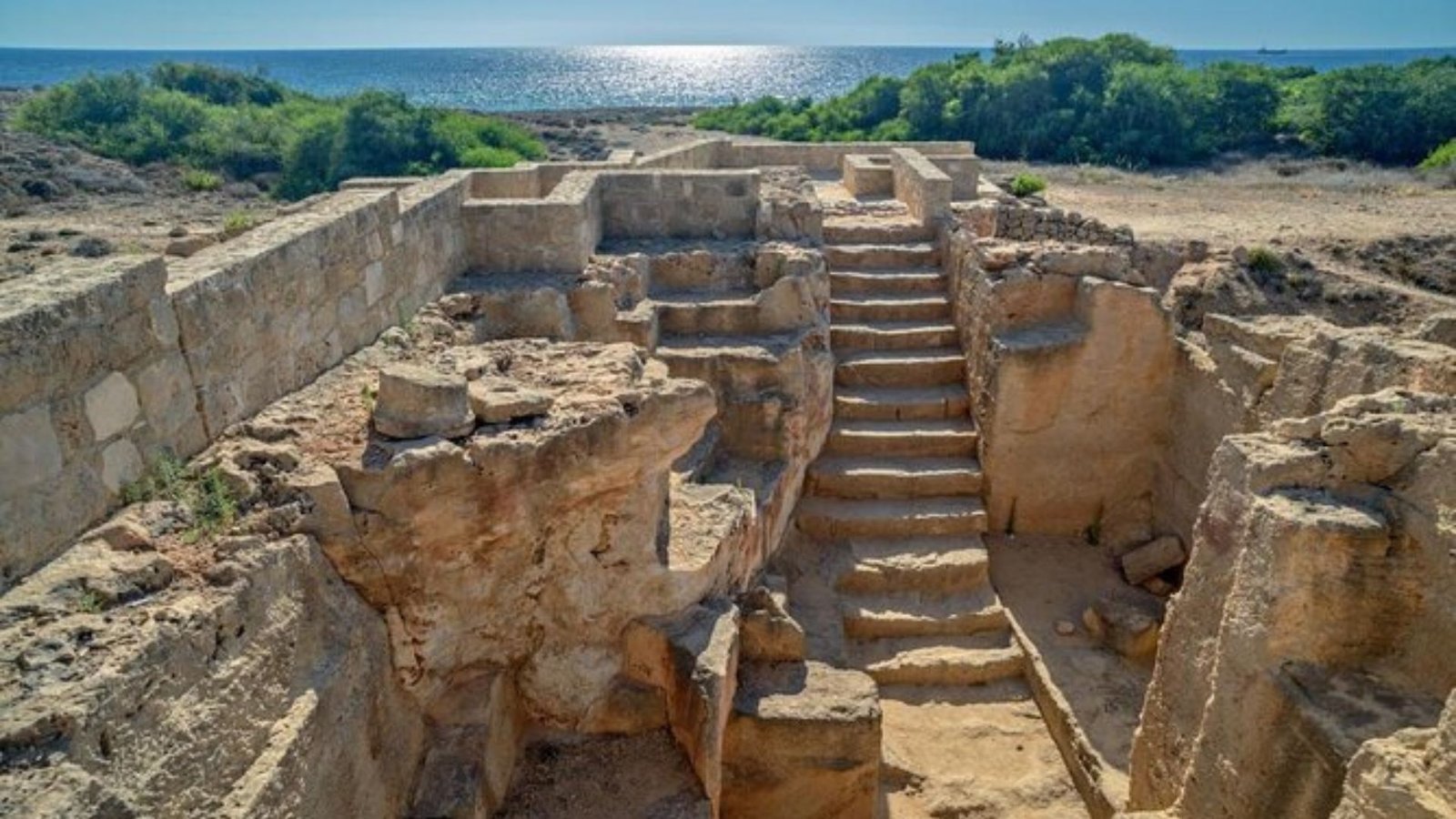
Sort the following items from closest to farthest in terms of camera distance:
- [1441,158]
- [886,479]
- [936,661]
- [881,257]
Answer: [936,661] → [886,479] → [881,257] → [1441,158]

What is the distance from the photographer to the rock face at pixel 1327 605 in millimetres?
4387

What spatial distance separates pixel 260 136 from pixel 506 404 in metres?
21.2

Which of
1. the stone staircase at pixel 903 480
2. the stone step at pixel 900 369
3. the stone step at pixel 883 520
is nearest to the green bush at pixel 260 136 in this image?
the stone staircase at pixel 903 480

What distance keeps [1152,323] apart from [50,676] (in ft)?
27.3

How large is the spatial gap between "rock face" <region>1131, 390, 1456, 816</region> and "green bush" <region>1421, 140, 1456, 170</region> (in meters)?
18.8

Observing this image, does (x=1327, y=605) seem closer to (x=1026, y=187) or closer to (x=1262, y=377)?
(x=1262, y=377)

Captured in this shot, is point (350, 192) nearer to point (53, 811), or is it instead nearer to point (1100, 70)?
point (53, 811)

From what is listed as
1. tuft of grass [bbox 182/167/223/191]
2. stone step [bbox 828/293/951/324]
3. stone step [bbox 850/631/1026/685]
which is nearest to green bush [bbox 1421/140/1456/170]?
stone step [bbox 828/293/951/324]

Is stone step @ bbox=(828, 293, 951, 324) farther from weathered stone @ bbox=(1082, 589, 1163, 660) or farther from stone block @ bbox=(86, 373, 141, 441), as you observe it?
stone block @ bbox=(86, 373, 141, 441)

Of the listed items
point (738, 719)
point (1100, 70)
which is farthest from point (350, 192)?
point (1100, 70)

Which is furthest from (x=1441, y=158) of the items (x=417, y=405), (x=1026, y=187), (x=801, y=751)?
(x=417, y=405)

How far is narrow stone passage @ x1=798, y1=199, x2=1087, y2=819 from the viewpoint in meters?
A: 6.92

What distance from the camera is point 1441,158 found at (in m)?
20.0

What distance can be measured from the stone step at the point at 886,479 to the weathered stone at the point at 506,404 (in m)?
4.18
